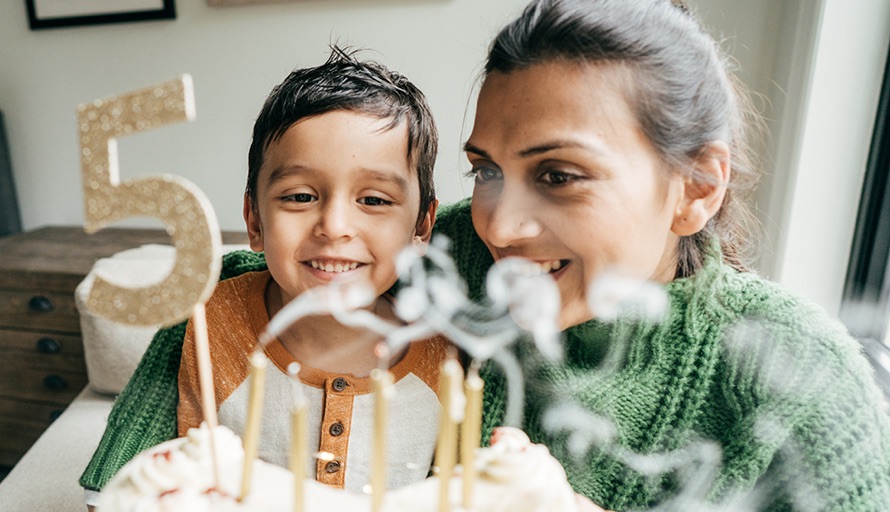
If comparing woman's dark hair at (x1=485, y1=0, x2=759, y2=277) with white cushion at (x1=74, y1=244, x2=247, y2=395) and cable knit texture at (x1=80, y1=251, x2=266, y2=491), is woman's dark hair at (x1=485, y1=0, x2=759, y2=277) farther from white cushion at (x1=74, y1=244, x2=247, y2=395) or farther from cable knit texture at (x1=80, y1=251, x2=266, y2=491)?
white cushion at (x1=74, y1=244, x2=247, y2=395)

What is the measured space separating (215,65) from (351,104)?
2.65ft

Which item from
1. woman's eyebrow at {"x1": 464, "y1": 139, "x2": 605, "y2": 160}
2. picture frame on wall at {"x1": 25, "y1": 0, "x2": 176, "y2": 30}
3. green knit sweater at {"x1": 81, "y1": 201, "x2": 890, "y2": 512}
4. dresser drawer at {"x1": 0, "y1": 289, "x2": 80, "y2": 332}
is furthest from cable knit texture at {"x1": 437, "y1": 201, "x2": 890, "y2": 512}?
dresser drawer at {"x1": 0, "y1": 289, "x2": 80, "y2": 332}

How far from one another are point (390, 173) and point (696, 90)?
1.05 ft

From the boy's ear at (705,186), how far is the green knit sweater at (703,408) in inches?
3.5

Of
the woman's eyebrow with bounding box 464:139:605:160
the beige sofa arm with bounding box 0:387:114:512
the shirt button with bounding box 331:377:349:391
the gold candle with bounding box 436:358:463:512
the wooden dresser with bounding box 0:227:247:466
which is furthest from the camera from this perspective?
the wooden dresser with bounding box 0:227:247:466

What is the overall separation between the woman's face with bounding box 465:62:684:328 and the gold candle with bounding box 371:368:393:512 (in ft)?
0.74

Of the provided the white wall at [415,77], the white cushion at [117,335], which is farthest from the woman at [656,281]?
the white cushion at [117,335]

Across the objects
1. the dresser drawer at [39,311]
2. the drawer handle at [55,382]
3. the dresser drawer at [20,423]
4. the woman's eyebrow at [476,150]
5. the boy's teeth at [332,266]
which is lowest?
the dresser drawer at [20,423]

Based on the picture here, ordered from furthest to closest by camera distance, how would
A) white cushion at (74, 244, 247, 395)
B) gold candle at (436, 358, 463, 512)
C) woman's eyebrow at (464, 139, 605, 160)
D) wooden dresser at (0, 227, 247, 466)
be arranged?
wooden dresser at (0, 227, 247, 466)
white cushion at (74, 244, 247, 395)
woman's eyebrow at (464, 139, 605, 160)
gold candle at (436, 358, 463, 512)

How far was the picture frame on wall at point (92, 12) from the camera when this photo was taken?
1.22 m

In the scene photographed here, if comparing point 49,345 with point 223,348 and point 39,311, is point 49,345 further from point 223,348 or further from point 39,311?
point 223,348

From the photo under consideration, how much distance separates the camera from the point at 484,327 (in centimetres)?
70

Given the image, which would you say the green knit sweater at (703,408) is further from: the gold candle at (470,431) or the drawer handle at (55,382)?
the drawer handle at (55,382)

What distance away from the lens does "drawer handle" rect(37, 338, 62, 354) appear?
147 centimetres
